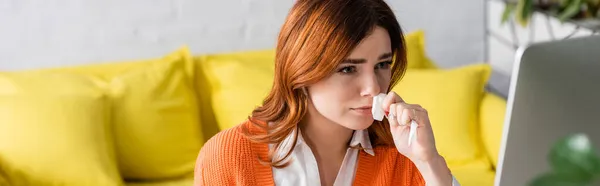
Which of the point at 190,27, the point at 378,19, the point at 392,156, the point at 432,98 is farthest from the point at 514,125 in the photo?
the point at 190,27

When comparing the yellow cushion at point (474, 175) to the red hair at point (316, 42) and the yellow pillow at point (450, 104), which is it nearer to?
the yellow pillow at point (450, 104)

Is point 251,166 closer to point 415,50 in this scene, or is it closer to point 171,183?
point 171,183

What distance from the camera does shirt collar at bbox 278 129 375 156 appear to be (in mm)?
1430

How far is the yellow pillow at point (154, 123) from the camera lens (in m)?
2.36

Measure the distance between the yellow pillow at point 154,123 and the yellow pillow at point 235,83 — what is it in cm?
9

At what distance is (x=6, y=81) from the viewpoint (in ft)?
7.60

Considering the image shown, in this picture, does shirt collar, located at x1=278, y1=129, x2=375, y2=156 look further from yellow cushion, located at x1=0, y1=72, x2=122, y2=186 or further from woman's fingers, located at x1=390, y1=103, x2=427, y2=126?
yellow cushion, located at x1=0, y1=72, x2=122, y2=186

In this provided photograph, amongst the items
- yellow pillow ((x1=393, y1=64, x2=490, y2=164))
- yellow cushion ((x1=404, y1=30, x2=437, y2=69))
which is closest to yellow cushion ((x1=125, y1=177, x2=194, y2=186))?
yellow pillow ((x1=393, y1=64, x2=490, y2=164))

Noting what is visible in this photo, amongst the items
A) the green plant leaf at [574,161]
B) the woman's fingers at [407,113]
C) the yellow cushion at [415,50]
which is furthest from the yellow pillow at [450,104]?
the green plant leaf at [574,161]

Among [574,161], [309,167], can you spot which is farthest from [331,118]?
[574,161]

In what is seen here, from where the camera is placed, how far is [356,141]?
1.45 metres

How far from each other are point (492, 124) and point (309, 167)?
1046 millimetres

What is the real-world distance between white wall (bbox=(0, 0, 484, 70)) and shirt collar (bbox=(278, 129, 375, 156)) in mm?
1363

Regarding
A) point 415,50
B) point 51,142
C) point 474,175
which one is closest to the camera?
point 51,142
